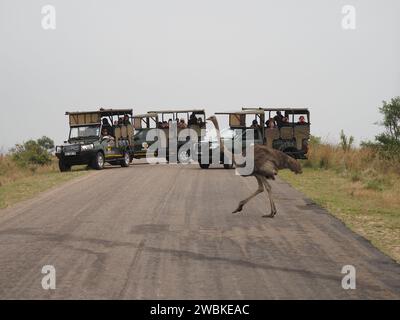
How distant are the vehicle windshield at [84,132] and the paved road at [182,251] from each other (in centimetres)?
1297

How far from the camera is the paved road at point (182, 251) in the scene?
310 inches

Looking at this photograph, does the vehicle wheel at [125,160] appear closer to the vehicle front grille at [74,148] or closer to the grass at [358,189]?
the vehicle front grille at [74,148]

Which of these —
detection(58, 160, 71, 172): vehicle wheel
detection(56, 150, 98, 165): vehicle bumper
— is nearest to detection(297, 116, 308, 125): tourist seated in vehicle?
detection(56, 150, 98, 165): vehicle bumper

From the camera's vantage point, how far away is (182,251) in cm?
1019

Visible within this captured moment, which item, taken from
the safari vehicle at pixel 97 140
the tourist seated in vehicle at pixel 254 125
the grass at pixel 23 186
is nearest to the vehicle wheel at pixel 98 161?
the safari vehicle at pixel 97 140

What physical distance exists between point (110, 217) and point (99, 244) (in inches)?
125

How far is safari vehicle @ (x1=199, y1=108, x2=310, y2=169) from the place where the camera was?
27.6 m

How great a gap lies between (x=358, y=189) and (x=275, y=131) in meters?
8.26

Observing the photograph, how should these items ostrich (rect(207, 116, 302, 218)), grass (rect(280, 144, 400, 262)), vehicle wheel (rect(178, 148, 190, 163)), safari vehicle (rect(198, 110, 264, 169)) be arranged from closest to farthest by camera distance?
grass (rect(280, 144, 400, 262))
ostrich (rect(207, 116, 302, 218))
safari vehicle (rect(198, 110, 264, 169))
vehicle wheel (rect(178, 148, 190, 163))

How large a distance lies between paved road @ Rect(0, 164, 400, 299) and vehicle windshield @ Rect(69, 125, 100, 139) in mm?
12973

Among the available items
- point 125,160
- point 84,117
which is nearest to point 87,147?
point 84,117

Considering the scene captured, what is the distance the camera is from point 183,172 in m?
26.3

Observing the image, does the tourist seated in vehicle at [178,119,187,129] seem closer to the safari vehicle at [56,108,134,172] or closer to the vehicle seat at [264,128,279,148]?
the safari vehicle at [56,108,134,172]

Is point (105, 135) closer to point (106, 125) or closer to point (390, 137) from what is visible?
point (106, 125)
